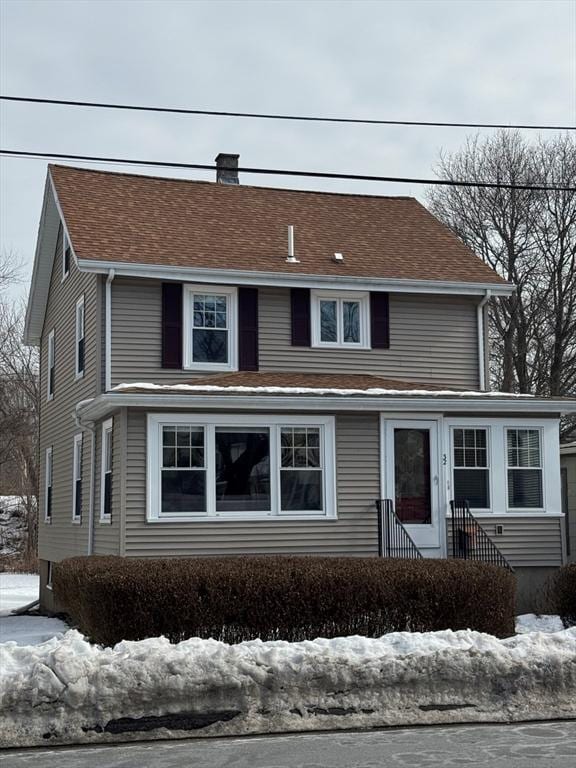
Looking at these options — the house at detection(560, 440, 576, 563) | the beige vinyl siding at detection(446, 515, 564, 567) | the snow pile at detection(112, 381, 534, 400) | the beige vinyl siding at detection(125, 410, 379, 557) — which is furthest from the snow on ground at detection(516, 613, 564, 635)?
the house at detection(560, 440, 576, 563)

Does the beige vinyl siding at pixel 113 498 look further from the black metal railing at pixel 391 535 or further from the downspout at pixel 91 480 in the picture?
the black metal railing at pixel 391 535

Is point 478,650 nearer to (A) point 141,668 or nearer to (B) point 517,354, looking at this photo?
(A) point 141,668

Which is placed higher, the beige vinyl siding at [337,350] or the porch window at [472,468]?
the beige vinyl siding at [337,350]

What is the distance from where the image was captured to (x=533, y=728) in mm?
8359

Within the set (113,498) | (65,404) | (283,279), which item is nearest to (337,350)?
(283,279)

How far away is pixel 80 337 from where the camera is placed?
20531 millimetres

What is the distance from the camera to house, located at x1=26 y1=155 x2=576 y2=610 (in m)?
16.7

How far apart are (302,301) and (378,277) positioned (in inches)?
59.0

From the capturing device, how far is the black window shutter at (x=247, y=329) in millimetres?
19109

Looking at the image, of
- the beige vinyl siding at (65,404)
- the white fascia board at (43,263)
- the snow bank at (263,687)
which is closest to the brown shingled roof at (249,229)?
the white fascia board at (43,263)

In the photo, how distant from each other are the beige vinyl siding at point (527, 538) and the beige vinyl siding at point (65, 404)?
22.9ft

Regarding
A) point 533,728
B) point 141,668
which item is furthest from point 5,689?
point 533,728

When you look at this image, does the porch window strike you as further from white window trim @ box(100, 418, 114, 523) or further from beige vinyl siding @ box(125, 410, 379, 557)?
white window trim @ box(100, 418, 114, 523)

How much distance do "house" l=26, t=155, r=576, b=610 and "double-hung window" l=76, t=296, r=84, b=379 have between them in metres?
0.06
